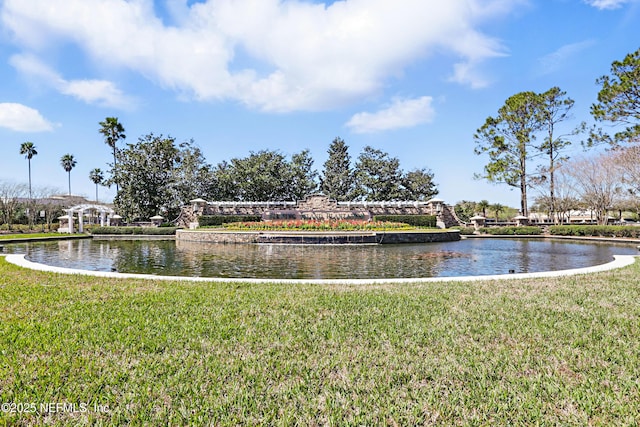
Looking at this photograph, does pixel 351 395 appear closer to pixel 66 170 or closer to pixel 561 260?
pixel 561 260

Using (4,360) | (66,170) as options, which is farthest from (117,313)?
Result: (66,170)

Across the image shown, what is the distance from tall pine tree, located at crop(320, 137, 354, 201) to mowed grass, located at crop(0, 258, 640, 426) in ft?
111

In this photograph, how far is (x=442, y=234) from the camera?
21500 millimetres

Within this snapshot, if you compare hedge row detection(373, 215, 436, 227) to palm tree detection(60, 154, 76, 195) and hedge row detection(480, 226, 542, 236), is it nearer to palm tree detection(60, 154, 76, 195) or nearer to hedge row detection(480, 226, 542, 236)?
hedge row detection(480, 226, 542, 236)

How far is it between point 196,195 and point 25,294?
29.6 meters

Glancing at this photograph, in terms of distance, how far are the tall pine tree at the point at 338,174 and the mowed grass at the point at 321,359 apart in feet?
111

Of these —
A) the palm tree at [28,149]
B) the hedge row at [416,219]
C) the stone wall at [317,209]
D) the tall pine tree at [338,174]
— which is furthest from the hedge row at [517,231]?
the palm tree at [28,149]

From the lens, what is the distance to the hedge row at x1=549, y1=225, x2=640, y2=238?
2216 centimetres

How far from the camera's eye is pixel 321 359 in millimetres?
3244

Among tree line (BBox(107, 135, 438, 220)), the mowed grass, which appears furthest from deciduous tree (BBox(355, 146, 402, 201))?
the mowed grass

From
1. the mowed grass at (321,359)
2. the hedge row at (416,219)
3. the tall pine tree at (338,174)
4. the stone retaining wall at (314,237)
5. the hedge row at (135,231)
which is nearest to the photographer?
the mowed grass at (321,359)

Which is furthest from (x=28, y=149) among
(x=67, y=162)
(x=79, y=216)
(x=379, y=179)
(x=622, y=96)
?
(x=622, y=96)

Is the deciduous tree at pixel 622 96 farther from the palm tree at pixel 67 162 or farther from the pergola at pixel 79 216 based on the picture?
the palm tree at pixel 67 162

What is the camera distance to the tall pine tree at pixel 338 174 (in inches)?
1547
